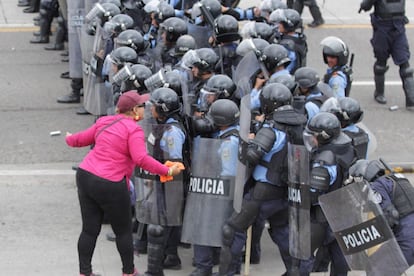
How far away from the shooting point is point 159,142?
25.4 ft

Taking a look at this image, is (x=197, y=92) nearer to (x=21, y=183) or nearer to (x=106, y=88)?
(x=106, y=88)

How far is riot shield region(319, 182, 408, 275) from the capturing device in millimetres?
6727

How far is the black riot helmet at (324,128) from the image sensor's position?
731cm

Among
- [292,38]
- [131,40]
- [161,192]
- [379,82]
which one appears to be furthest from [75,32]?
[161,192]

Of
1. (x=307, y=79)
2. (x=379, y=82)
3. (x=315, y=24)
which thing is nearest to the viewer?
(x=307, y=79)

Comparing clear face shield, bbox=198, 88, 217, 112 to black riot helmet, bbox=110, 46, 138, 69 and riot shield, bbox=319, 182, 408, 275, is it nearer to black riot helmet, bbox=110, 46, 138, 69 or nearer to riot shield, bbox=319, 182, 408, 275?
black riot helmet, bbox=110, 46, 138, 69

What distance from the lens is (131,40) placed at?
984 centimetres

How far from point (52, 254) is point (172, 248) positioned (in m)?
1.08

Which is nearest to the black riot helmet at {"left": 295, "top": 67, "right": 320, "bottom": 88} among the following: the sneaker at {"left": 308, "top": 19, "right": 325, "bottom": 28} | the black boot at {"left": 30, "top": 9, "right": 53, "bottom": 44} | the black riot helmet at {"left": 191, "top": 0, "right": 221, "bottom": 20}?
the black riot helmet at {"left": 191, "top": 0, "right": 221, "bottom": 20}

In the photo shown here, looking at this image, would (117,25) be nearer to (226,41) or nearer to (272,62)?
(226,41)

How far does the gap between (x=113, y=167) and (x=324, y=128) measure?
1628 millimetres

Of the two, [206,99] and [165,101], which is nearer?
[165,101]

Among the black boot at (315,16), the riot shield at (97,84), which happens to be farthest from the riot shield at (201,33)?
the black boot at (315,16)

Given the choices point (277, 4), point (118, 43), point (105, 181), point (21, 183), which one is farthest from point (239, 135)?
point (277, 4)
